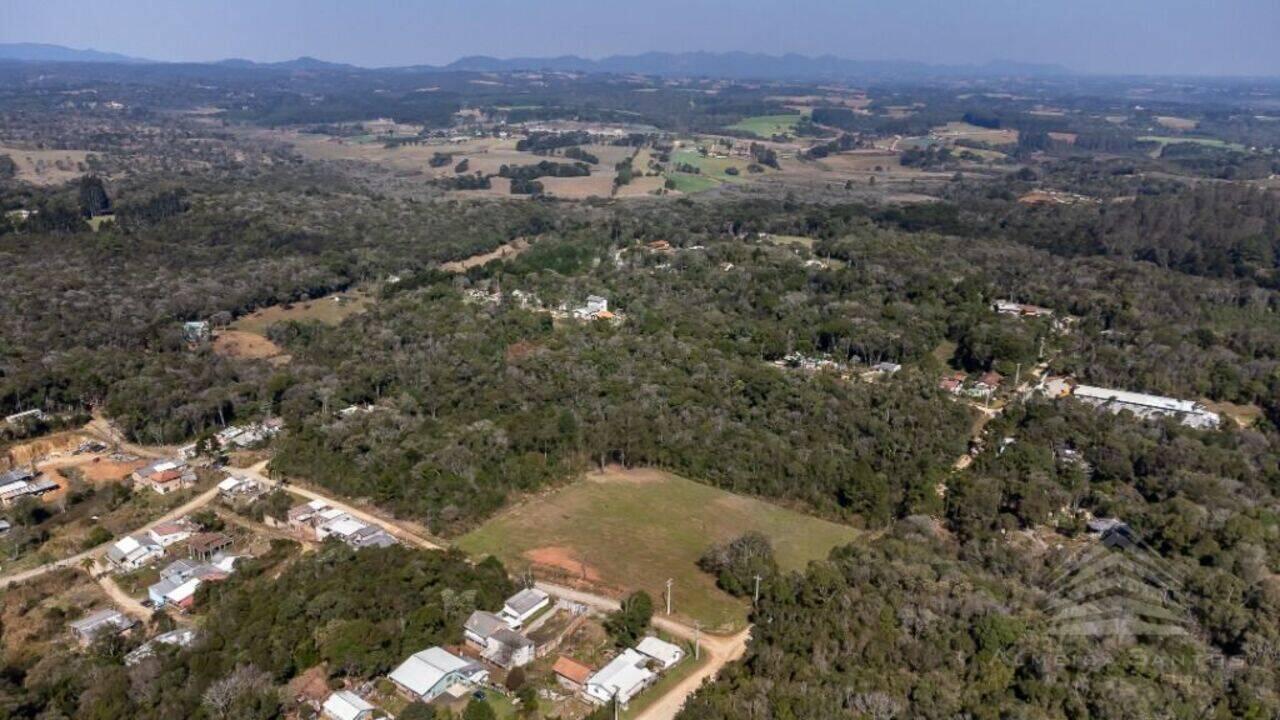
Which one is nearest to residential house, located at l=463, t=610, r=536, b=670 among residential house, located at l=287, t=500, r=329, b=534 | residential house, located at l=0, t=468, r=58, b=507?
residential house, located at l=287, t=500, r=329, b=534

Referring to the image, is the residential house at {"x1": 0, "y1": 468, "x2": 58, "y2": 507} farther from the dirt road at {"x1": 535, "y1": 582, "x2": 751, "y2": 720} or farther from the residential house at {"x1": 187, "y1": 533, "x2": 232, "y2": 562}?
the dirt road at {"x1": 535, "y1": 582, "x2": 751, "y2": 720}

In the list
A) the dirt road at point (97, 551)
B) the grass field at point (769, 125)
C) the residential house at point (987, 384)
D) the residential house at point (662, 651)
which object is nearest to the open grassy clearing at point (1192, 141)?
the grass field at point (769, 125)

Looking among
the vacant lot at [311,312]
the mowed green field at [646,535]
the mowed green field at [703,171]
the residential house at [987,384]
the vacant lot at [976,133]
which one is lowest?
the mowed green field at [646,535]

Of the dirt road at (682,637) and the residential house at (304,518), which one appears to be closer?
the dirt road at (682,637)

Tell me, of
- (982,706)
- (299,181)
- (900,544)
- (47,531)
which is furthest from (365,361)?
(299,181)

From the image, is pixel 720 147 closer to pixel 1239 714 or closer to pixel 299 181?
pixel 299 181

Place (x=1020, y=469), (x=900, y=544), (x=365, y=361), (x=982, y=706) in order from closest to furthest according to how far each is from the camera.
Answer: (x=982, y=706)
(x=900, y=544)
(x=1020, y=469)
(x=365, y=361)

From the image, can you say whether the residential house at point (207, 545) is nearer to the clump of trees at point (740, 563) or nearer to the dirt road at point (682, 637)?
the dirt road at point (682, 637)
